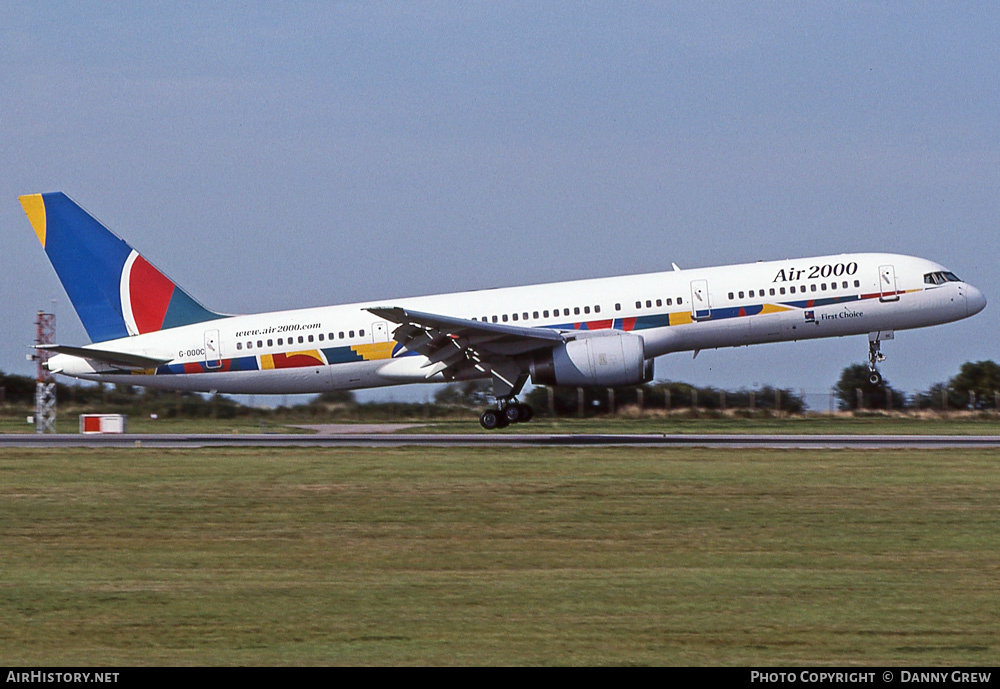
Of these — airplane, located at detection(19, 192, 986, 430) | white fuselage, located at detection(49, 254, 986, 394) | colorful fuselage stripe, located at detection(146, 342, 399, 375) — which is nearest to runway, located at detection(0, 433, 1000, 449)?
airplane, located at detection(19, 192, 986, 430)

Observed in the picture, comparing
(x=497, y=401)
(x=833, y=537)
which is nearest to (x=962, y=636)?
(x=833, y=537)

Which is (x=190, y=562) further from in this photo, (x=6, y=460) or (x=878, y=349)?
(x=878, y=349)

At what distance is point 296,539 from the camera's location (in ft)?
51.3

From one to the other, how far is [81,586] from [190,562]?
5.48ft

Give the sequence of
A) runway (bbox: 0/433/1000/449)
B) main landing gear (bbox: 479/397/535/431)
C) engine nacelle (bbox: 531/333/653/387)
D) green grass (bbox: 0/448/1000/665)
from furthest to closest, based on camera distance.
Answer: main landing gear (bbox: 479/397/535/431), engine nacelle (bbox: 531/333/653/387), runway (bbox: 0/433/1000/449), green grass (bbox: 0/448/1000/665)

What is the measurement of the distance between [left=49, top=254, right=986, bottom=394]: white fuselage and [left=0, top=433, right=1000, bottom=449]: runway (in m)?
1.79

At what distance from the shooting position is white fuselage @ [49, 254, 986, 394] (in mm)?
32688

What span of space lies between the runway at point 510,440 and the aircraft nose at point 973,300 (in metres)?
3.78

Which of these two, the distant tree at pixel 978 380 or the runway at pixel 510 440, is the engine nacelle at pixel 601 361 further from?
the distant tree at pixel 978 380

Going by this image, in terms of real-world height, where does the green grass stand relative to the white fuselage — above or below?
below

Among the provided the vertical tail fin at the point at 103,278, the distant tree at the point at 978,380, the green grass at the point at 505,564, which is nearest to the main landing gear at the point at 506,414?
the vertical tail fin at the point at 103,278

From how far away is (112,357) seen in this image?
34.4 meters

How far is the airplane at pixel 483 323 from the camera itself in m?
32.4

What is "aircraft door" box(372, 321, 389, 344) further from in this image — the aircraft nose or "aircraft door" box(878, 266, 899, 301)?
the aircraft nose
